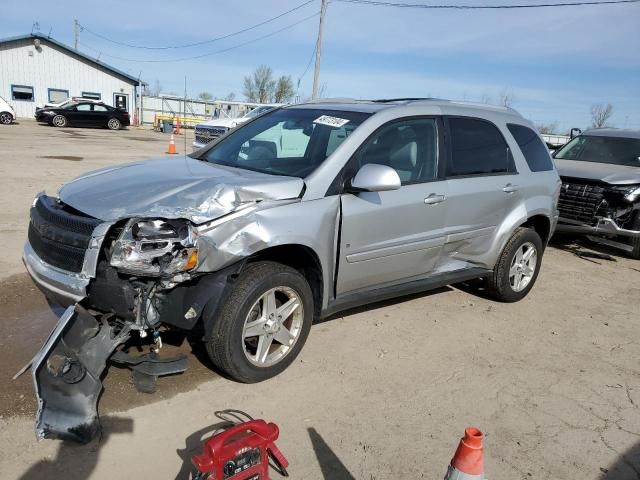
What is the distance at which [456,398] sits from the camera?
352 cm

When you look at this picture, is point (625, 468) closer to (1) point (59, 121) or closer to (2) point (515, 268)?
(2) point (515, 268)

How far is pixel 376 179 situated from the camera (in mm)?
3523

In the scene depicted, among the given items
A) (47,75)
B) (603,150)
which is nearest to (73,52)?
(47,75)

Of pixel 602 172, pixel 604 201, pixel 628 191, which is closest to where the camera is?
pixel 628 191

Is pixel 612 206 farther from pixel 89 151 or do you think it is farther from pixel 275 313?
pixel 89 151

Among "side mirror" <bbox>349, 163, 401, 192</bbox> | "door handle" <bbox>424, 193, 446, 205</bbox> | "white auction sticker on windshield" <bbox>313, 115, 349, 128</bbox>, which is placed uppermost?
"white auction sticker on windshield" <bbox>313, 115, 349, 128</bbox>

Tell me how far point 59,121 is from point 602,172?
27.4 metres

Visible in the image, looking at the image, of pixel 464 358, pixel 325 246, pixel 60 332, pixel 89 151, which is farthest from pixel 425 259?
pixel 89 151

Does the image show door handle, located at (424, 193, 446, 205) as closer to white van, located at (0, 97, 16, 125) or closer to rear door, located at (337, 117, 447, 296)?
rear door, located at (337, 117, 447, 296)

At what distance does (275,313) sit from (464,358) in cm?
169

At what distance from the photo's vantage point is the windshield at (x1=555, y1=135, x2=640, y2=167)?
28.1 feet

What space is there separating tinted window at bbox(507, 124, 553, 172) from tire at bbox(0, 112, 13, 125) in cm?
2815

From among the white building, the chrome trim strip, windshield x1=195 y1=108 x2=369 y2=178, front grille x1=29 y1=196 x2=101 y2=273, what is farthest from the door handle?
the white building

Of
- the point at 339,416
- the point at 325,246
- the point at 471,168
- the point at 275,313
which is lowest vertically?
the point at 339,416
